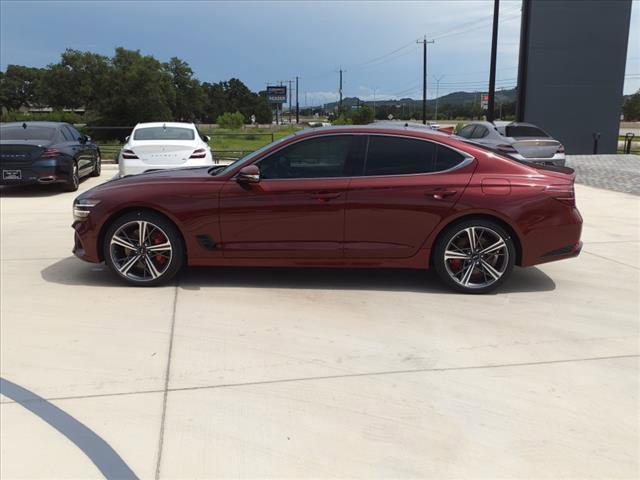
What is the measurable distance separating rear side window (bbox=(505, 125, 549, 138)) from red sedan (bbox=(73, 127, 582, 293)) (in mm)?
9330

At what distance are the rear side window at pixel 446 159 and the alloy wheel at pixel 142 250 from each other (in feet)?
8.73

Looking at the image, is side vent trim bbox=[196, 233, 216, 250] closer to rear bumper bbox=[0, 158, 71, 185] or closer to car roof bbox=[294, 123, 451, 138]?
car roof bbox=[294, 123, 451, 138]

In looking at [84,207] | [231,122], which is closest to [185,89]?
[231,122]

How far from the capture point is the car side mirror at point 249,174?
518 cm

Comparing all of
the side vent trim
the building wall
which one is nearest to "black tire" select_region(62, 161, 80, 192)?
the side vent trim

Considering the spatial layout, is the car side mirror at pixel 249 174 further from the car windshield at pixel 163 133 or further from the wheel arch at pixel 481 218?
the car windshield at pixel 163 133

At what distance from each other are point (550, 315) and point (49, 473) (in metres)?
3.93

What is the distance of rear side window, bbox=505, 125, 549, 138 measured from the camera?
14.2 m

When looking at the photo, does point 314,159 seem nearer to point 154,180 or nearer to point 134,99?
point 154,180

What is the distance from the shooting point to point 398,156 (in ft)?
17.5

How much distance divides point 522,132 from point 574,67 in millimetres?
10551

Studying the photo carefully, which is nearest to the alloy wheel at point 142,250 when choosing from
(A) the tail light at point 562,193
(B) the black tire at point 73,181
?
(A) the tail light at point 562,193

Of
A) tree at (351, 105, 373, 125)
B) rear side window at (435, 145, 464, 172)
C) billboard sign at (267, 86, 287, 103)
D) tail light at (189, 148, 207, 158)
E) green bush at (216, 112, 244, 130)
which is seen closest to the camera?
rear side window at (435, 145, 464, 172)

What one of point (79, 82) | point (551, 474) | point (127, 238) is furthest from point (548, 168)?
point (79, 82)
